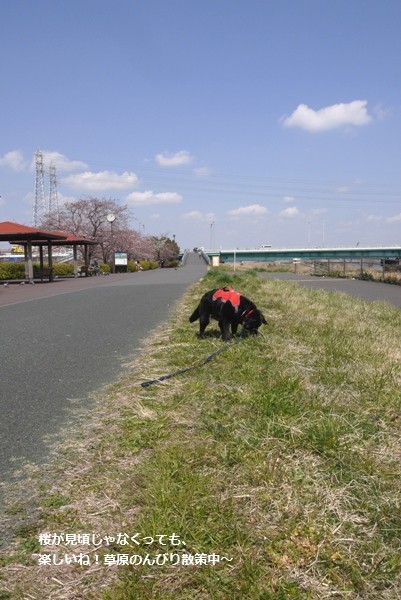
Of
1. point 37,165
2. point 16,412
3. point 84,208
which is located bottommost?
point 16,412

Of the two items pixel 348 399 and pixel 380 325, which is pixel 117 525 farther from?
pixel 380 325

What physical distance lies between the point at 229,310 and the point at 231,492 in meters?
3.50

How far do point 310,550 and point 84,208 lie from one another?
46.8 metres

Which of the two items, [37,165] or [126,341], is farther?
[37,165]

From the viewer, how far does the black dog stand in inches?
215

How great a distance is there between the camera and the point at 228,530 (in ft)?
5.85

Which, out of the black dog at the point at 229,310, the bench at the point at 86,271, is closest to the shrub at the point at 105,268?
the bench at the point at 86,271

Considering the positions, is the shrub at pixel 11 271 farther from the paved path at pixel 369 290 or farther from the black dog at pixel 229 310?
the black dog at pixel 229 310

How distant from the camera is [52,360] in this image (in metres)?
5.26

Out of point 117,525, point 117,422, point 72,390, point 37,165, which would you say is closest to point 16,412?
point 72,390

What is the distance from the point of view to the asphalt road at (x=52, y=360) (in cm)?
309

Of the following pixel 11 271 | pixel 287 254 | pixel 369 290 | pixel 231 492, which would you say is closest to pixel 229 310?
pixel 231 492

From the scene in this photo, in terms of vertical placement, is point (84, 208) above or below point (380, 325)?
above

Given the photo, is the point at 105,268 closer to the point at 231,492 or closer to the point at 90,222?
the point at 90,222
